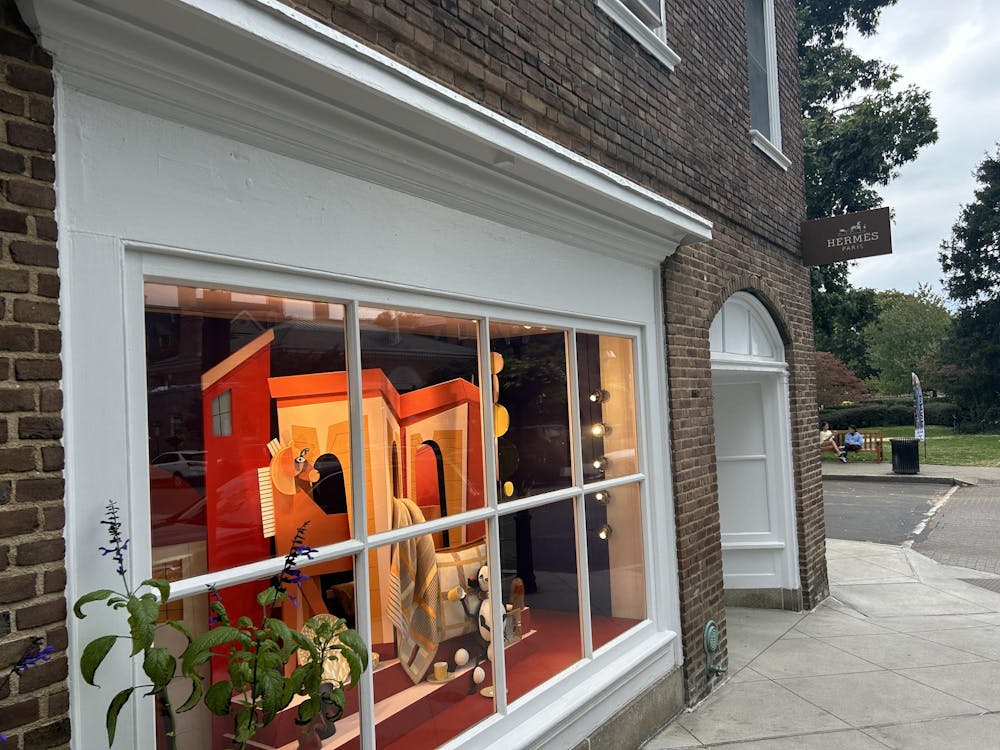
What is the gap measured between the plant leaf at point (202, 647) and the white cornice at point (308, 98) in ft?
5.09

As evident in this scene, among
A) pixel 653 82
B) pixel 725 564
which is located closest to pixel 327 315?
pixel 653 82

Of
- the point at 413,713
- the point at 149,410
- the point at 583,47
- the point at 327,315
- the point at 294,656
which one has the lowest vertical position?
the point at 413,713

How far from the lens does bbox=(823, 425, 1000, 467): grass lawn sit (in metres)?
24.9

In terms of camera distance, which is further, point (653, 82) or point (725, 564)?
point (725, 564)

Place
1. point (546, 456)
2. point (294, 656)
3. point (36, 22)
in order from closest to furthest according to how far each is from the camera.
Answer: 1. point (36, 22)
2. point (294, 656)
3. point (546, 456)

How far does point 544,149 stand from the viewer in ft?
11.7

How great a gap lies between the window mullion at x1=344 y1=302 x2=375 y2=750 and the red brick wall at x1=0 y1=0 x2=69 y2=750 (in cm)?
111

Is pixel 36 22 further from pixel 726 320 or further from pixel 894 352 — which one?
pixel 894 352

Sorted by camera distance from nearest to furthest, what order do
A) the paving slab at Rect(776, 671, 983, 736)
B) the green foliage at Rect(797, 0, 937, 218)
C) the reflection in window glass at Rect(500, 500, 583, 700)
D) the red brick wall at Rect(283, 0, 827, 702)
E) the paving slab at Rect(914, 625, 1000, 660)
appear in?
the red brick wall at Rect(283, 0, 827, 702) < the reflection in window glass at Rect(500, 500, 583, 700) < the paving slab at Rect(776, 671, 983, 736) < the paving slab at Rect(914, 625, 1000, 660) < the green foliage at Rect(797, 0, 937, 218)

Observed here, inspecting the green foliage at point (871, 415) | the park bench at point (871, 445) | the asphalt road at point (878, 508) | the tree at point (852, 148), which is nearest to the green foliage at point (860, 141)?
the tree at point (852, 148)

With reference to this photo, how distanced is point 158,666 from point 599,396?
3207 mm

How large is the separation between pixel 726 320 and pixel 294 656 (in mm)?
4943

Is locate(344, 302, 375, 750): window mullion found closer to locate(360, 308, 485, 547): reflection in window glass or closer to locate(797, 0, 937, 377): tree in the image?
locate(360, 308, 485, 547): reflection in window glass

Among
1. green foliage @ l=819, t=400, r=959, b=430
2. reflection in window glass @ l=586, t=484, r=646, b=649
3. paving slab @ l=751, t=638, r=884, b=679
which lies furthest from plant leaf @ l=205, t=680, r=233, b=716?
green foliage @ l=819, t=400, r=959, b=430
